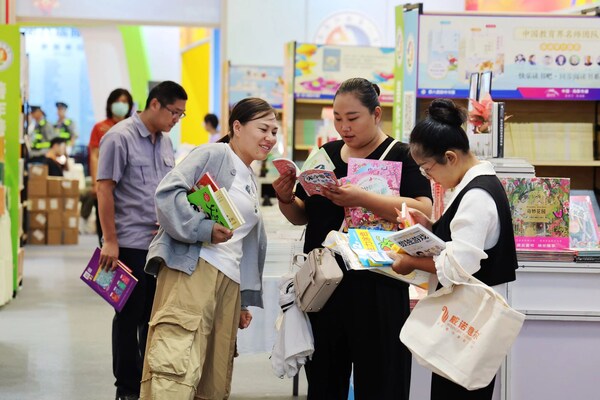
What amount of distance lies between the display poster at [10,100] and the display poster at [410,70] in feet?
11.5

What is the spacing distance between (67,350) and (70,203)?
22.9ft

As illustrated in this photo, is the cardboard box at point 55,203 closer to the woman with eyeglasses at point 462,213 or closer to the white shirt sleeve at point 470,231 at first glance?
the woman with eyeglasses at point 462,213

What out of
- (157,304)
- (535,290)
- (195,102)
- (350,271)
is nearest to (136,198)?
(157,304)

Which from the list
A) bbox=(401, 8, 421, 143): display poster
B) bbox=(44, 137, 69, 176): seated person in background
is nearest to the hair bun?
bbox=(401, 8, 421, 143): display poster

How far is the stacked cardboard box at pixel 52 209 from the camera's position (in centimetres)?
1268

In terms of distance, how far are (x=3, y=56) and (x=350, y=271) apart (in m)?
5.48

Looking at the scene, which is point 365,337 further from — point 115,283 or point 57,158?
point 57,158

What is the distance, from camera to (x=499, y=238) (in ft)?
9.25

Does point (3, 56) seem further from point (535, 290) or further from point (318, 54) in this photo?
point (535, 290)

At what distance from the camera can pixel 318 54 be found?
29.7 feet

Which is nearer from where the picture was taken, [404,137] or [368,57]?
[404,137]

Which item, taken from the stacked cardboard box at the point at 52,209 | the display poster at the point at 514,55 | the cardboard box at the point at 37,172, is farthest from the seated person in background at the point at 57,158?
the display poster at the point at 514,55

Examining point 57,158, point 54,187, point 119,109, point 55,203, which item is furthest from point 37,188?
point 119,109

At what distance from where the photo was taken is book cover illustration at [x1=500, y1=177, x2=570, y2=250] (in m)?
3.93
